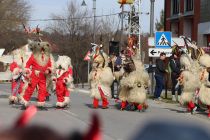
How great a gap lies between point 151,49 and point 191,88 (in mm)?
6595

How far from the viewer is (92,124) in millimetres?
1565

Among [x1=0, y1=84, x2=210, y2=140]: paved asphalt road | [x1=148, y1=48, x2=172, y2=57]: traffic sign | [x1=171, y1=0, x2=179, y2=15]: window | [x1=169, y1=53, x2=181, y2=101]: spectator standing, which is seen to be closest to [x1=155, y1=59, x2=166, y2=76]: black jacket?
[x1=169, y1=53, x2=181, y2=101]: spectator standing

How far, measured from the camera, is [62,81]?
51.8 ft

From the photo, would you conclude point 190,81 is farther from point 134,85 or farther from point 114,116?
point 114,116

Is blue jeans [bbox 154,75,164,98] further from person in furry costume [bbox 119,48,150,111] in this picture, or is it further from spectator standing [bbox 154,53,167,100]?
person in furry costume [bbox 119,48,150,111]

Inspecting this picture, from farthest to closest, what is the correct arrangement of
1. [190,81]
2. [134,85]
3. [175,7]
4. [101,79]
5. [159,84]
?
1. [175,7]
2. [159,84]
3. [101,79]
4. [134,85]
5. [190,81]

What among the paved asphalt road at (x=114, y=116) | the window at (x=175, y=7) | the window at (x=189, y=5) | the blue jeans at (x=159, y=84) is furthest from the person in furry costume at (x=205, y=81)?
the window at (x=175, y=7)

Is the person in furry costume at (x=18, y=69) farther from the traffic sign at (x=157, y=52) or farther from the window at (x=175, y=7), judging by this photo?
the window at (x=175, y=7)

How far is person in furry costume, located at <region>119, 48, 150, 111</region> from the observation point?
14770 mm

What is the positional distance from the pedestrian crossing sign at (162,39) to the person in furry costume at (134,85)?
18.3 feet

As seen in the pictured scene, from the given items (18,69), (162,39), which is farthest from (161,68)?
(18,69)

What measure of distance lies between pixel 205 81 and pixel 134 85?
5.87 ft

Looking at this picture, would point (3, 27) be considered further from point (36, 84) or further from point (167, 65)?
point (36, 84)

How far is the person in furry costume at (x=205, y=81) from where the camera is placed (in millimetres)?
14074
